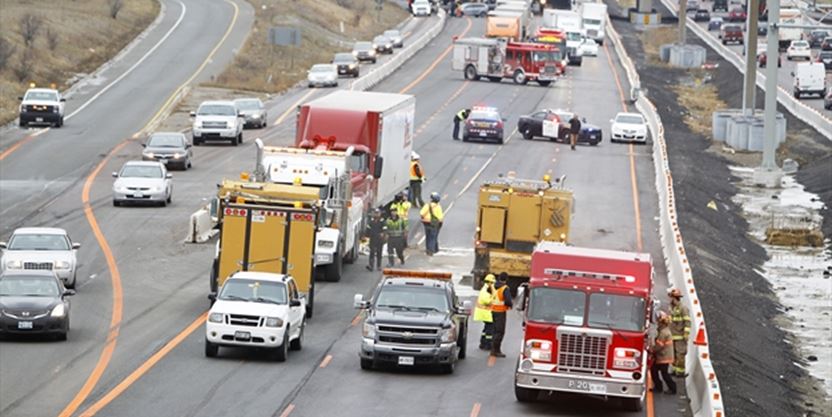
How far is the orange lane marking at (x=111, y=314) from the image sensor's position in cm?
2762

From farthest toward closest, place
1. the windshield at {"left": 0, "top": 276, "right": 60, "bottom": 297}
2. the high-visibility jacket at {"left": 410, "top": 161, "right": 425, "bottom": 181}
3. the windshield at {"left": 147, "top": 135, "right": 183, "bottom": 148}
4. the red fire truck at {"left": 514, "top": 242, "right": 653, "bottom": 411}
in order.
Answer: the windshield at {"left": 147, "top": 135, "right": 183, "bottom": 148}
the high-visibility jacket at {"left": 410, "top": 161, "right": 425, "bottom": 181}
the windshield at {"left": 0, "top": 276, "right": 60, "bottom": 297}
the red fire truck at {"left": 514, "top": 242, "right": 653, "bottom": 411}

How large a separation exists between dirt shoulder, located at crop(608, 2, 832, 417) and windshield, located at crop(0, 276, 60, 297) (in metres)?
12.7

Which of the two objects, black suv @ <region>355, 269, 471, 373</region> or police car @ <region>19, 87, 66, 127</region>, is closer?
black suv @ <region>355, 269, 471, 373</region>

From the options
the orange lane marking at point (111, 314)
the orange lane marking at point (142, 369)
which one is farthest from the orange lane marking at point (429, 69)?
the orange lane marking at point (142, 369)

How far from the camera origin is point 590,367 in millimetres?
26719

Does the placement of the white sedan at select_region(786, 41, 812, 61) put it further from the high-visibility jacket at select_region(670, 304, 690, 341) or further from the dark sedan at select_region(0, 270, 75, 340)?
the dark sedan at select_region(0, 270, 75, 340)

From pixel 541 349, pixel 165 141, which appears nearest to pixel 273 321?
pixel 541 349

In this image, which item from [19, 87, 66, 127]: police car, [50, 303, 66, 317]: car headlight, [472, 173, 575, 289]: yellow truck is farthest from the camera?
[19, 87, 66, 127]: police car

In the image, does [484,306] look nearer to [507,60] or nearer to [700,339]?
[700,339]

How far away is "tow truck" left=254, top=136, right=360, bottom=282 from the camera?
135 ft

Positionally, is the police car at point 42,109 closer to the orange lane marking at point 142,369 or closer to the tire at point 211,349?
the orange lane marking at point 142,369

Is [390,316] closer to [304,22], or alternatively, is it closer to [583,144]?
[583,144]

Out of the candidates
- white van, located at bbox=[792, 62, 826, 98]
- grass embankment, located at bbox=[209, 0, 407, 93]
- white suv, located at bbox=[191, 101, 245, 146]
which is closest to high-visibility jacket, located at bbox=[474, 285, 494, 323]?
white suv, located at bbox=[191, 101, 245, 146]

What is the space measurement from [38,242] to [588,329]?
1678 cm
